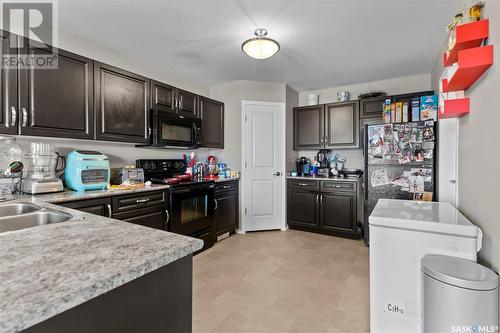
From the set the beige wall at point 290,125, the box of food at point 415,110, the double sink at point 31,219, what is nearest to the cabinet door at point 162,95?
the double sink at point 31,219

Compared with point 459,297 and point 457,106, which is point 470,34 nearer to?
point 457,106

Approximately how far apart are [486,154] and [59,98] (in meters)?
3.06

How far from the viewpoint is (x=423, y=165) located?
276 cm

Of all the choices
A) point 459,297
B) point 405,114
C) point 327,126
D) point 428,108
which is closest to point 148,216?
point 459,297

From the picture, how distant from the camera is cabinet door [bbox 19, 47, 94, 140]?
1869 millimetres

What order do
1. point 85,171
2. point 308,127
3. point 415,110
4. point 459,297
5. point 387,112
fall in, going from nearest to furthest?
point 459,297, point 85,171, point 415,110, point 387,112, point 308,127

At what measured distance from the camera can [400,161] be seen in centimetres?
286

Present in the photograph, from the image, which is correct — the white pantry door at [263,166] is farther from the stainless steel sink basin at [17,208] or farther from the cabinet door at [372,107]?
the stainless steel sink basin at [17,208]

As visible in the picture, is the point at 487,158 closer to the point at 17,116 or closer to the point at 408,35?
the point at 408,35

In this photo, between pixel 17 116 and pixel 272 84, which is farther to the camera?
pixel 272 84

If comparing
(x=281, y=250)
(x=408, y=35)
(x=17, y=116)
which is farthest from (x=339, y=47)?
(x=17, y=116)

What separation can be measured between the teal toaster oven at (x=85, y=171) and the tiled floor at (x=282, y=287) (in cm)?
132

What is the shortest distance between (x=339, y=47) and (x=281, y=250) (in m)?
2.55

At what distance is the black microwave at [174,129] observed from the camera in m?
2.76
